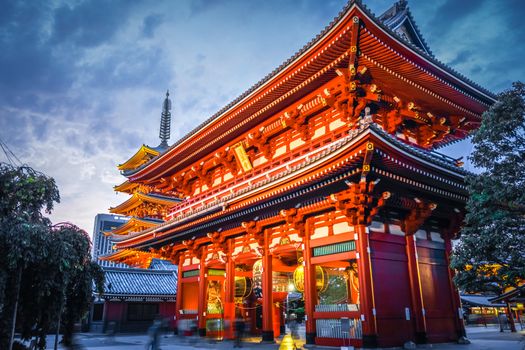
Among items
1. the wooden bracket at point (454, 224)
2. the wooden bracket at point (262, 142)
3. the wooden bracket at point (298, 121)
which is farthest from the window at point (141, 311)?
the wooden bracket at point (454, 224)

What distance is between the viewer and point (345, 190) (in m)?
13.4

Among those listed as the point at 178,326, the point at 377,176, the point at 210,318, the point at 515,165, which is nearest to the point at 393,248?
the point at 377,176

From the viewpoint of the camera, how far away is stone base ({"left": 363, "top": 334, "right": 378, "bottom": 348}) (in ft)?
39.7

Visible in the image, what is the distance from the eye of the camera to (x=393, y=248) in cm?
1408

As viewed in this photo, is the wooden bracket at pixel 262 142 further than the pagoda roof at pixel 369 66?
Yes

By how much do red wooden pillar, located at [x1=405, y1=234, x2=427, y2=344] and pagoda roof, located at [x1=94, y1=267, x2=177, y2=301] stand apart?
24539mm

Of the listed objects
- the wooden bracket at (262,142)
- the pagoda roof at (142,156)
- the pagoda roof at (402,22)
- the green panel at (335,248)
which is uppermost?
the pagoda roof at (142,156)

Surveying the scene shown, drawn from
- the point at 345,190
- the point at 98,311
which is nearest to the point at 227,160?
the point at 345,190

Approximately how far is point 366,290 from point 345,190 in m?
3.46

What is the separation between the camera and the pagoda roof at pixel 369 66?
13.3 metres

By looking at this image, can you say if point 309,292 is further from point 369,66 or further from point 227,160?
point 227,160

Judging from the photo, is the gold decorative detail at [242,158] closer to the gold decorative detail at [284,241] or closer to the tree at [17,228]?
the gold decorative detail at [284,241]

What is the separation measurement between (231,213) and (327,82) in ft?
23.9

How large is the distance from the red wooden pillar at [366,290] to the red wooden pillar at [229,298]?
8.12 meters
